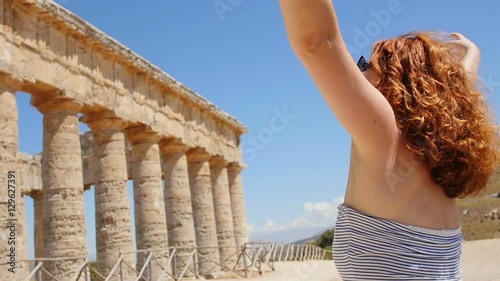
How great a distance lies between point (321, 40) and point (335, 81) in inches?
4.8

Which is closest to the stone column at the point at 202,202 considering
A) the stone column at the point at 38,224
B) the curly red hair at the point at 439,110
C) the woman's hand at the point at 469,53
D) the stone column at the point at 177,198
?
the stone column at the point at 177,198

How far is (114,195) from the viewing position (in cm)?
1923

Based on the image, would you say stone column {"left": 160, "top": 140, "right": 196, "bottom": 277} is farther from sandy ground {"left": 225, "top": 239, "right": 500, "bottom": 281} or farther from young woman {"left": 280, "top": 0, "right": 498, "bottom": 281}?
young woman {"left": 280, "top": 0, "right": 498, "bottom": 281}

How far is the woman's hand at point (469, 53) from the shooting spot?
2.37 meters

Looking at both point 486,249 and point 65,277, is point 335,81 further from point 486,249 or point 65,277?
point 486,249

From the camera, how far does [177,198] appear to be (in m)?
24.7

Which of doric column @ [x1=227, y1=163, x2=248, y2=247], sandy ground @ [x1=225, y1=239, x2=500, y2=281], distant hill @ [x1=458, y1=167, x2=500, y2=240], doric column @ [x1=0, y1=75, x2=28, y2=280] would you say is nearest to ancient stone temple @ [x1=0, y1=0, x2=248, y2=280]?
doric column @ [x1=0, y1=75, x2=28, y2=280]

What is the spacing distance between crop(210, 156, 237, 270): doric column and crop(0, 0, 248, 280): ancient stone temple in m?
0.77

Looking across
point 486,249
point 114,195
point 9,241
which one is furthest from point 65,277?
point 486,249

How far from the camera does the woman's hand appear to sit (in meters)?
2.37

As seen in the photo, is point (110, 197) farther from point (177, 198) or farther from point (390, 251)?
point (390, 251)

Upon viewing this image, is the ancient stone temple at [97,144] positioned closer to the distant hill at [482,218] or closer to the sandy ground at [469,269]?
the sandy ground at [469,269]

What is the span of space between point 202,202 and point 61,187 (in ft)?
37.3

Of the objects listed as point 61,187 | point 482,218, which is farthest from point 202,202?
point 482,218
